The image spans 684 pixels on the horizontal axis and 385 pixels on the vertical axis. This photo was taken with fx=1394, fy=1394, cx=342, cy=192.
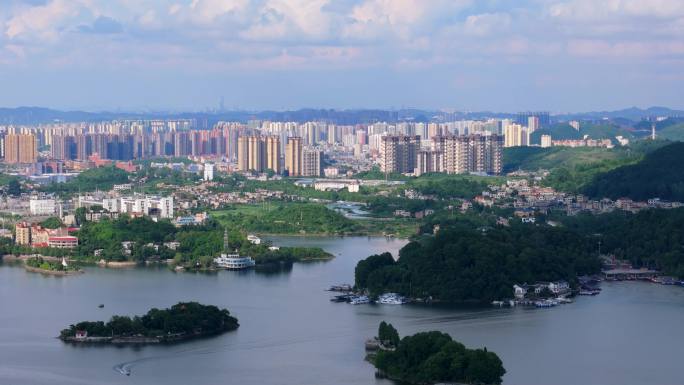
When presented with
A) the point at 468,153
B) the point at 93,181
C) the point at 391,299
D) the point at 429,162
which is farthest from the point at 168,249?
the point at 468,153

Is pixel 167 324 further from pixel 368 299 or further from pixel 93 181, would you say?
pixel 93 181

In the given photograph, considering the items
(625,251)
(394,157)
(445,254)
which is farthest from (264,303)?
(394,157)

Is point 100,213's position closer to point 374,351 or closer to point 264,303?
point 264,303

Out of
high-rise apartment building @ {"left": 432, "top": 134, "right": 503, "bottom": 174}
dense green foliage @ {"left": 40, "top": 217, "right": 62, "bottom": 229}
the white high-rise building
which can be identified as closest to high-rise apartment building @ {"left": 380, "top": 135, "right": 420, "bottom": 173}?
high-rise apartment building @ {"left": 432, "top": 134, "right": 503, "bottom": 174}

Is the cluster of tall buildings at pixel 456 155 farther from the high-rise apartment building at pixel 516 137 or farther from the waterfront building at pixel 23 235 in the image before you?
the waterfront building at pixel 23 235

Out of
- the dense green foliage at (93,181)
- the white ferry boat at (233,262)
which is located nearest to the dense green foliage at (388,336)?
the white ferry boat at (233,262)
